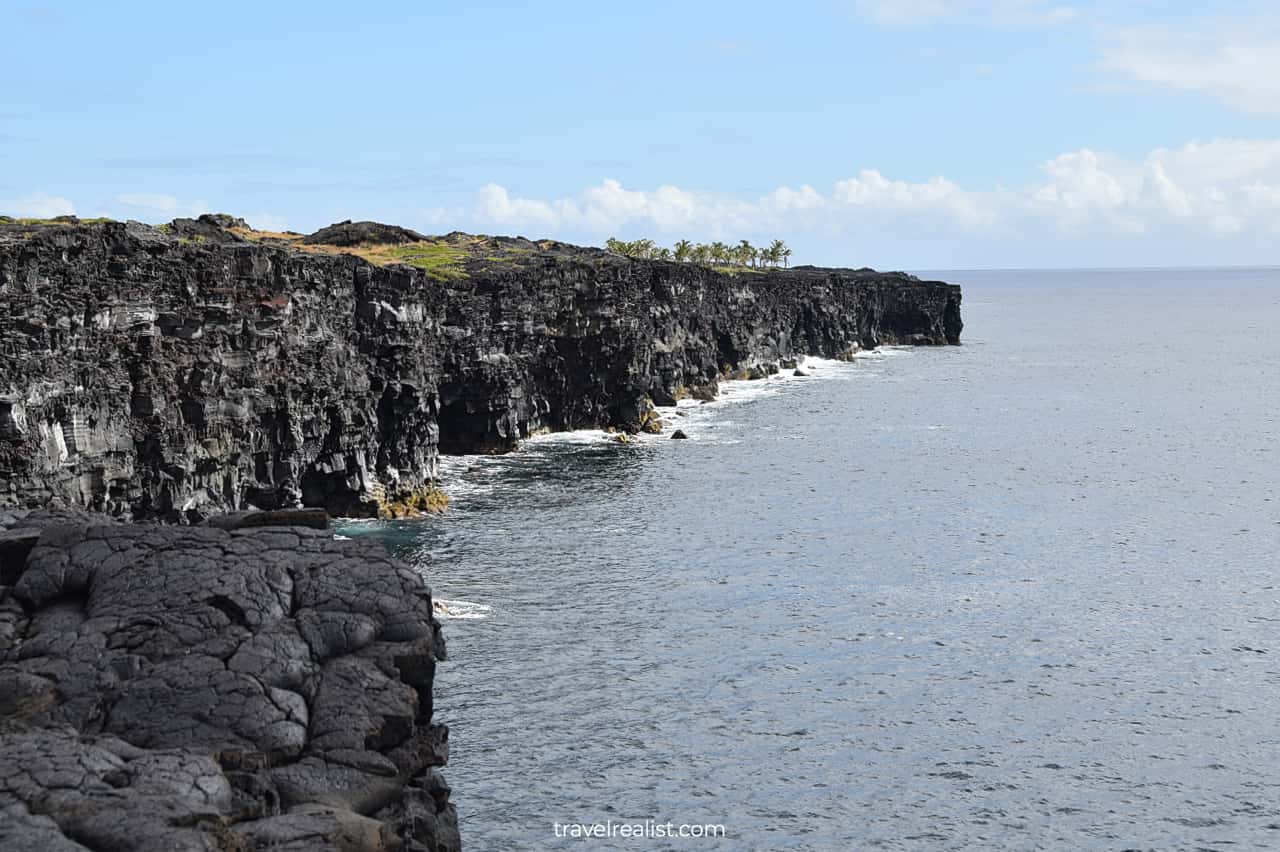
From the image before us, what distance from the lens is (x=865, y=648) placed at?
6569 centimetres

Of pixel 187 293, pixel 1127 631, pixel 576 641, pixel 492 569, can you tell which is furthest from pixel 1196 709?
pixel 187 293

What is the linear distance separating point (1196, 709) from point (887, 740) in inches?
613

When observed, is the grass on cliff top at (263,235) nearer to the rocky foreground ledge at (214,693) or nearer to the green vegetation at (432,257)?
the green vegetation at (432,257)

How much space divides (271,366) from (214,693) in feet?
199

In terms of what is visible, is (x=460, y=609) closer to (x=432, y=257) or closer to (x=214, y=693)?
(x=214, y=693)

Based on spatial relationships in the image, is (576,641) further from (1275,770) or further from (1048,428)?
(1048,428)

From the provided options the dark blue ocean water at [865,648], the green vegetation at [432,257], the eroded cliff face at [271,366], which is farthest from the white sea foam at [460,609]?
the green vegetation at [432,257]

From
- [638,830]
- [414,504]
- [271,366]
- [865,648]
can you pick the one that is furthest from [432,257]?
[638,830]

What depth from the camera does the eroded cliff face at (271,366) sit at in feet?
213

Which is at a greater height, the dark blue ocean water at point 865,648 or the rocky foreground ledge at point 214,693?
the rocky foreground ledge at point 214,693

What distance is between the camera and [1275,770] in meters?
50.9

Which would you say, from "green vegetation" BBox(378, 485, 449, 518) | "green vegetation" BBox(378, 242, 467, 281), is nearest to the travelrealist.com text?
"green vegetation" BBox(378, 485, 449, 518)

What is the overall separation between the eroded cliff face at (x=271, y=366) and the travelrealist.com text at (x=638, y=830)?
3349 centimetres

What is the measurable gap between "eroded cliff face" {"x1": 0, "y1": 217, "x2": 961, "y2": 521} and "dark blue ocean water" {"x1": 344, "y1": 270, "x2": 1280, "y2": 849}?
8.53 m
